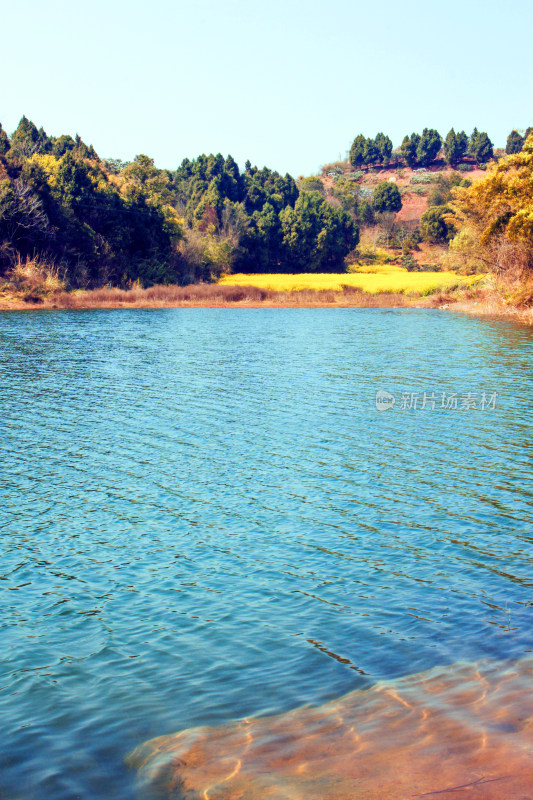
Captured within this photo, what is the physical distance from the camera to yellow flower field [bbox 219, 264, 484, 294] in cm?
7606

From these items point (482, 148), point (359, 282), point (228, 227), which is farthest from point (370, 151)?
point (359, 282)

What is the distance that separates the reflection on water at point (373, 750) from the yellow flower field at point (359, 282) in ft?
220

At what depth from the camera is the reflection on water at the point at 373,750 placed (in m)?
4.25

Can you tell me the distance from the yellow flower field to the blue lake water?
57523 mm

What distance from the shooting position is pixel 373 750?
15.3 feet

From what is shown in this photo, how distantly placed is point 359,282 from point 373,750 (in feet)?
271

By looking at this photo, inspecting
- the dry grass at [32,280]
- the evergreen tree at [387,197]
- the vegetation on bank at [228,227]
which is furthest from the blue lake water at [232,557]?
the evergreen tree at [387,197]

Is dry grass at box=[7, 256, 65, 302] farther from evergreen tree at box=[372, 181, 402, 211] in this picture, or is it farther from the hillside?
the hillside

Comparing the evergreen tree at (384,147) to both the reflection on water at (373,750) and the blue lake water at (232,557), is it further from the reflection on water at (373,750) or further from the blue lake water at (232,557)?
the reflection on water at (373,750)

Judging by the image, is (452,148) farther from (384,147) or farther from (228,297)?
(228,297)

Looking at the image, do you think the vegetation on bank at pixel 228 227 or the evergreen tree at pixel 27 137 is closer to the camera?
the vegetation on bank at pixel 228 227

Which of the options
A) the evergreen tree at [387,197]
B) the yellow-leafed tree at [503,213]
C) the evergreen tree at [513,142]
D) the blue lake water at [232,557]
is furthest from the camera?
the evergreen tree at [513,142]

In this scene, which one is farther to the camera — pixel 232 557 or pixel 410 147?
pixel 410 147

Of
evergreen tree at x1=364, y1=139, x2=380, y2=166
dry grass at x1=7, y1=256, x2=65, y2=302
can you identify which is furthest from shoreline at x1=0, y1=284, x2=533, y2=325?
evergreen tree at x1=364, y1=139, x2=380, y2=166
